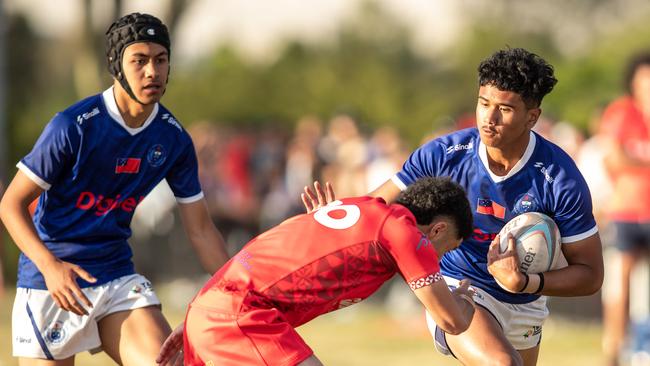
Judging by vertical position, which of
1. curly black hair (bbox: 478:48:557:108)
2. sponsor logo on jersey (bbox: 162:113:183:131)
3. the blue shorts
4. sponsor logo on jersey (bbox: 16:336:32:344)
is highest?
curly black hair (bbox: 478:48:557:108)

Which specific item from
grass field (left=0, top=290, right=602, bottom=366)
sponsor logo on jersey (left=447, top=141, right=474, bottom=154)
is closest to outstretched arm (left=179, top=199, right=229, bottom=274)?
sponsor logo on jersey (left=447, top=141, right=474, bottom=154)

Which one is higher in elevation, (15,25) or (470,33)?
(15,25)

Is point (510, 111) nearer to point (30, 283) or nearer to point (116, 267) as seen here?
point (116, 267)

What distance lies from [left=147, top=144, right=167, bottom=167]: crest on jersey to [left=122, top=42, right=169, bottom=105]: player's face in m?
0.30

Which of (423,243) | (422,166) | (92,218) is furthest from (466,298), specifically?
(92,218)

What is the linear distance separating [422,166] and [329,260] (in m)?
1.39

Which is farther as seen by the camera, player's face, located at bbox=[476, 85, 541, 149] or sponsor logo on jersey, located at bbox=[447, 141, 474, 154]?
sponsor logo on jersey, located at bbox=[447, 141, 474, 154]

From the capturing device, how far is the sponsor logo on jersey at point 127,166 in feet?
21.2

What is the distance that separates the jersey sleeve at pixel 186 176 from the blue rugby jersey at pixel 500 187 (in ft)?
3.77

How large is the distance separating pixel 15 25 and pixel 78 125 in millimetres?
26397

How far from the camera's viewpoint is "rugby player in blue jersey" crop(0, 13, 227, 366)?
631cm

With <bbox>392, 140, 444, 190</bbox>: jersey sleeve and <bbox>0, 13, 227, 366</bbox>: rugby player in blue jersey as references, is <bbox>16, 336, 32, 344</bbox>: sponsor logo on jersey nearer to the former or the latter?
<bbox>0, 13, 227, 366</bbox>: rugby player in blue jersey

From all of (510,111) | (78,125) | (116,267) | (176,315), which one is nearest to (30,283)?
(116,267)

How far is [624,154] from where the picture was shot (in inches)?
413
